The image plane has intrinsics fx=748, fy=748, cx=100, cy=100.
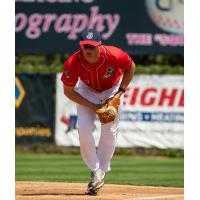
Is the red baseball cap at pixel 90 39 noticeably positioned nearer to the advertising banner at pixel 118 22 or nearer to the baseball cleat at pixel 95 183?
the baseball cleat at pixel 95 183

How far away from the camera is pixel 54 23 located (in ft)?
68.8

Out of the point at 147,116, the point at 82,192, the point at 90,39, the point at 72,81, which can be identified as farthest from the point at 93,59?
the point at 147,116

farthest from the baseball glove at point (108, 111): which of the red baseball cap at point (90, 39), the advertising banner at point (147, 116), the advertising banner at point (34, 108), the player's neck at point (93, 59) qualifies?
the advertising banner at point (34, 108)

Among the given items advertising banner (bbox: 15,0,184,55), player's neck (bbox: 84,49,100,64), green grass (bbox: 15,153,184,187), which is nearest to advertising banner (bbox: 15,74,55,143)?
green grass (bbox: 15,153,184,187)

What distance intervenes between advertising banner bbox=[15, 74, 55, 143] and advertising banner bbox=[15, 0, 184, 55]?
4.72 feet

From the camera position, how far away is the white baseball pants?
836 centimetres

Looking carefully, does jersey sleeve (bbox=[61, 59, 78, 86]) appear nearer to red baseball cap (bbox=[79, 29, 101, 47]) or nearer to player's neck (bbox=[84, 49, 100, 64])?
player's neck (bbox=[84, 49, 100, 64])

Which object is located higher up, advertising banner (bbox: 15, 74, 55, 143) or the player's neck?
the player's neck

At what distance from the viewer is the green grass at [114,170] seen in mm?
11789

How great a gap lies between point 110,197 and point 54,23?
13.3m

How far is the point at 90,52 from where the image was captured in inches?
312

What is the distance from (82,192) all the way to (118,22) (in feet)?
40.8
